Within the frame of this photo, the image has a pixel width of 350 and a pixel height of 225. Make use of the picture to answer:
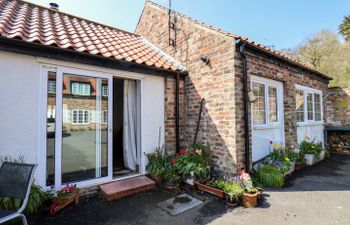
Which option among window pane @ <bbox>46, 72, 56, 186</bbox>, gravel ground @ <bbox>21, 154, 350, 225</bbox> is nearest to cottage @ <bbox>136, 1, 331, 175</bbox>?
gravel ground @ <bbox>21, 154, 350, 225</bbox>

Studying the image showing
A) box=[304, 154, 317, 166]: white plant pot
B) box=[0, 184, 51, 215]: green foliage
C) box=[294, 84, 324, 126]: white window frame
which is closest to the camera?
box=[0, 184, 51, 215]: green foliage

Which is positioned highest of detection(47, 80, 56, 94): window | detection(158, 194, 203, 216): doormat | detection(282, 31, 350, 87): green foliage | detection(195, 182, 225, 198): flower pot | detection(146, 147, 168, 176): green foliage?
detection(282, 31, 350, 87): green foliage

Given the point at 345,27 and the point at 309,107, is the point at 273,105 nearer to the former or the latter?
the point at 309,107

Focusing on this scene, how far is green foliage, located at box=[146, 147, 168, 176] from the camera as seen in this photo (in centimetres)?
443

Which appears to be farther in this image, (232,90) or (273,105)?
(273,105)

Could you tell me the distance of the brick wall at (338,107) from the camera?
8367mm

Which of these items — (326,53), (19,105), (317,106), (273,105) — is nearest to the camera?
(19,105)

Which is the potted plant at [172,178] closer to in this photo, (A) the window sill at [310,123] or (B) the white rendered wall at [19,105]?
(B) the white rendered wall at [19,105]

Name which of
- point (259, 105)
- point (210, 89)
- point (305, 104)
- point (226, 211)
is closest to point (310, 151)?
point (305, 104)

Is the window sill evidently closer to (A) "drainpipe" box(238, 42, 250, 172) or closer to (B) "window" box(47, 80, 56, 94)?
(A) "drainpipe" box(238, 42, 250, 172)

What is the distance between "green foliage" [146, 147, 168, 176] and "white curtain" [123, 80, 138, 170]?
23.4 inches

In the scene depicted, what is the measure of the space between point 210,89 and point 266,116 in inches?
82.1

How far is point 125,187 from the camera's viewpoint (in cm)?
396

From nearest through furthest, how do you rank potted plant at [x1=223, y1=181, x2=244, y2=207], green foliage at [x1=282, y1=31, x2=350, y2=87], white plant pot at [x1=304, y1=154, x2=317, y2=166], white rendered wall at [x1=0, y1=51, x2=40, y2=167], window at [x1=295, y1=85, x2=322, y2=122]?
white rendered wall at [x1=0, y1=51, x2=40, y2=167], potted plant at [x1=223, y1=181, x2=244, y2=207], white plant pot at [x1=304, y1=154, x2=317, y2=166], window at [x1=295, y1=85, x2=322, y2=122], green foliage at [x1=282, y1=31, x2=350, y2=87]
